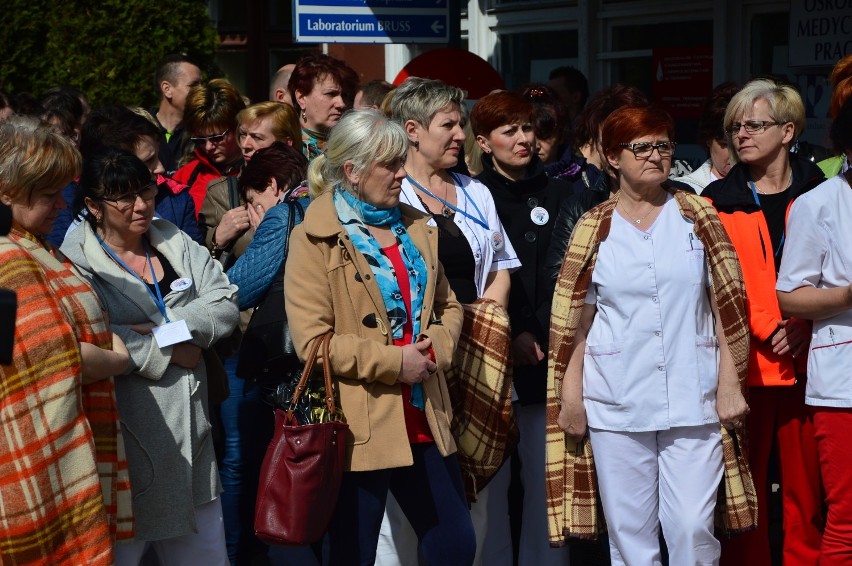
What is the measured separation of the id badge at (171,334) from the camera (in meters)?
4.38

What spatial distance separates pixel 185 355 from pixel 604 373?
153 centimetres

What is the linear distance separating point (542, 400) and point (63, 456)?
7.24 feet

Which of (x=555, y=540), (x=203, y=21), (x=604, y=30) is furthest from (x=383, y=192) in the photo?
(x=203, y=21)

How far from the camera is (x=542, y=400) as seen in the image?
17.6ft

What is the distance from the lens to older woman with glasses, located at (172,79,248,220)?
267 inches

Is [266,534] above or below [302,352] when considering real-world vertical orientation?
below

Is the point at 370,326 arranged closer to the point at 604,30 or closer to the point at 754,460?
the point at 754,460

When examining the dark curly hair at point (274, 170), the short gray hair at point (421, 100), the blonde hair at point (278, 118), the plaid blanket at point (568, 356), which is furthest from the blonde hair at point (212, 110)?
the plaid blanket at point (568, 356)

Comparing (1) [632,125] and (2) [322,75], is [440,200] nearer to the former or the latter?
(1) [632,125]

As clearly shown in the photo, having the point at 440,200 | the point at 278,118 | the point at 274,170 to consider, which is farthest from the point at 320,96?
the point at 440,200

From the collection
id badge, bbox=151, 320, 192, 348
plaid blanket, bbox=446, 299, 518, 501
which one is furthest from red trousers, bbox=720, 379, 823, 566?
id badge, bbox=151, 320, 192, 348

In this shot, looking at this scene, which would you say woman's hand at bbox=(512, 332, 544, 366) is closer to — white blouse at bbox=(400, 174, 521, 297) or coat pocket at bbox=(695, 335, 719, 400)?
white blouse at bbox=(400, 174, 521, 297)

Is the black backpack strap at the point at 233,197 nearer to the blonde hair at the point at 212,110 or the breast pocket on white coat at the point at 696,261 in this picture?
the blonde hair at the point at 212,110

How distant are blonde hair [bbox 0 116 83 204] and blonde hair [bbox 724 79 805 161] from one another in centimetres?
275
